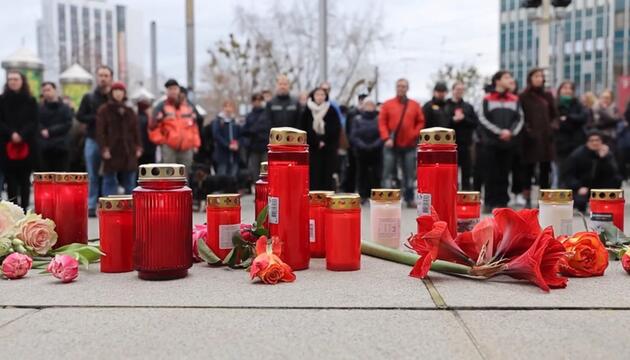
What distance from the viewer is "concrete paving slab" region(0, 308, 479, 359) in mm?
2418

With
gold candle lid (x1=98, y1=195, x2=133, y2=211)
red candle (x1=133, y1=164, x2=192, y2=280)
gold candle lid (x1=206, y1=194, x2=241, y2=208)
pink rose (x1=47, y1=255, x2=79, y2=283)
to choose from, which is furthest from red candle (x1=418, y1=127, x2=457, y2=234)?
pink rose (x1=47, y1=255, x2=79, y2=283)

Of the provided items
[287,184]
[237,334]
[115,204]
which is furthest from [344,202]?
[237,334]

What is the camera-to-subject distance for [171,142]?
28.5 feet

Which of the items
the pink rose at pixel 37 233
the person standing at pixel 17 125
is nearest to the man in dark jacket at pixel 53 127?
the person standing at pixel 17 125

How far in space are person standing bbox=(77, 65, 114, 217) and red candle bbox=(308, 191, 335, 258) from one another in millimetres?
4650

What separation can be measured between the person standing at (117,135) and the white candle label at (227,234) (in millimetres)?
4280

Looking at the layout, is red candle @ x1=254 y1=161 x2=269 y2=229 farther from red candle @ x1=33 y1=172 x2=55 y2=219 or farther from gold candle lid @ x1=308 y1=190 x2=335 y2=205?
red candle @ x1=33 y1=172 x2=55 y2=219

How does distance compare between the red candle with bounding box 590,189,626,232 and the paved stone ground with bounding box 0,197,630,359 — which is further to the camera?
the red candle with bounding box 590,189,626,232

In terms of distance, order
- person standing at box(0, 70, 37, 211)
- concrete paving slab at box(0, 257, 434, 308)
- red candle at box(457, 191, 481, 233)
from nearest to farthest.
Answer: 1. concrete paving slab at box(0, 257, 434, 308)
2. red candle at box(457, 191, 481, 233)
3. person standing at box(0, 70, 37, 211)

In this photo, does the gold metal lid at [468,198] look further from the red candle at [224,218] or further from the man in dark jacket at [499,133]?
the man in dark jacket at [499,133]

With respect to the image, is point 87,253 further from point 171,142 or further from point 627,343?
point 171,142

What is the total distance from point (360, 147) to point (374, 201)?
5.94m

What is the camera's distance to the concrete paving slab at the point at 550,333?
7.86 ft

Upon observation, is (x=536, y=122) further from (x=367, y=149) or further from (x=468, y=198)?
(x=468, y=198)
